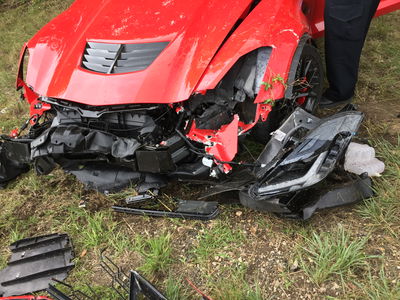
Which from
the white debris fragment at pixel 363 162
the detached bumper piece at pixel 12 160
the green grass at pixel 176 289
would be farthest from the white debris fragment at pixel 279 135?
the detached bumper piece at pixel 12 160

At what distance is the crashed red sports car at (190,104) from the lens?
7.16ft

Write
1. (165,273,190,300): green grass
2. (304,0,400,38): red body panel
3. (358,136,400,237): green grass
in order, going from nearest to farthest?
(165,273,190,300): green grass < (358,136,400,237): green grass < (304,0,400,38): red body panel

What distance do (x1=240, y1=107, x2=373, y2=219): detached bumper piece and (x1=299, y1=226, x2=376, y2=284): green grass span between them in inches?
6.9

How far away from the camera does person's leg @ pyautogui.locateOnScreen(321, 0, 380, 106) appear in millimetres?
2561

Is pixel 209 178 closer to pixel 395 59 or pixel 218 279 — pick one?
pixel 218 279

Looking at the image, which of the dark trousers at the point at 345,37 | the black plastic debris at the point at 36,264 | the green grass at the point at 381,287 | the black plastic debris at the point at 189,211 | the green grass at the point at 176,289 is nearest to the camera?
the green grass at the point at 381,287

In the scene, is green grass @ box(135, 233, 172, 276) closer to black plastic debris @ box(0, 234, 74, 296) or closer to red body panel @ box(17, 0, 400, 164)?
black plastic debris @ box(0, 234, 74, 296)

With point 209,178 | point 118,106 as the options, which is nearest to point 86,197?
point 118,106

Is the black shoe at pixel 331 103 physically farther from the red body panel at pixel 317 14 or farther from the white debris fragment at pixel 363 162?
the white debris fragment at pixel 363 162

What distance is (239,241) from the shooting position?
226 centimetres

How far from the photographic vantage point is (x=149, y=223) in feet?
8.21

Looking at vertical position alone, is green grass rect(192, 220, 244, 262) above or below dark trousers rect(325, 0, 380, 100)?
below

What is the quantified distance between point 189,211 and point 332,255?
2.97 ft

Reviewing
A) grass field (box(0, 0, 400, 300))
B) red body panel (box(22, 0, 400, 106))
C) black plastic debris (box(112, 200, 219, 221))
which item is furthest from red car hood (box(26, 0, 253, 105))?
grass field (box(0, 0, 400, 300))
